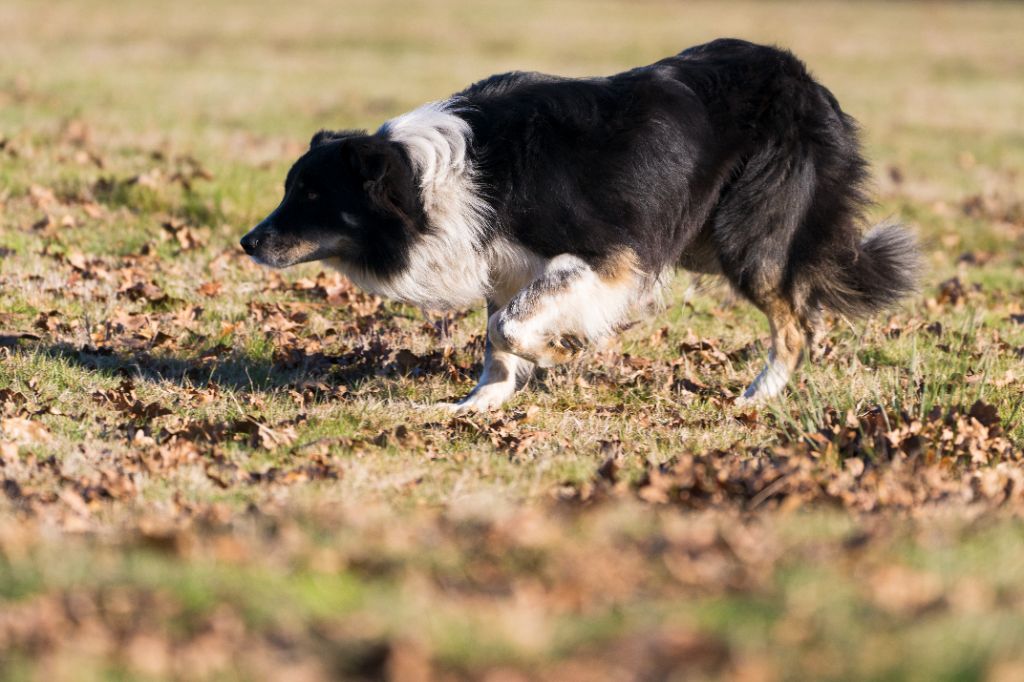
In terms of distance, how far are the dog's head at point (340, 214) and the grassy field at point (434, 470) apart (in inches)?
32.6

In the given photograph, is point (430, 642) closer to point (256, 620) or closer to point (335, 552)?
point (256, 620)

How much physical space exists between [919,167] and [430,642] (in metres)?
14.3

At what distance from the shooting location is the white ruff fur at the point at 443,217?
639cm

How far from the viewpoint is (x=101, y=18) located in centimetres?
3088

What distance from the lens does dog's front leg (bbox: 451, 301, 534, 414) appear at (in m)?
6.86

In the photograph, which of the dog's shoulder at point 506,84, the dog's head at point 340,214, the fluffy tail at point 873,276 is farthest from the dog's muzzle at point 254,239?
the fluffy tail at point 873,276

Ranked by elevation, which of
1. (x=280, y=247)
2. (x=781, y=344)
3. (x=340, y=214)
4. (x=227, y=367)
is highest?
(x=340, y=214)

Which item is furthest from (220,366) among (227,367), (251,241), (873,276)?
(873,276)

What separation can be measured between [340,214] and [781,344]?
2.83 m

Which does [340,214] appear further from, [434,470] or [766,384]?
[766,384]

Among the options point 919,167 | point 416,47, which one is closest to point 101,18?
point 416,47

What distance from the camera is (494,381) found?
6945mm

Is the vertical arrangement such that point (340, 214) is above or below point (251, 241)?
above

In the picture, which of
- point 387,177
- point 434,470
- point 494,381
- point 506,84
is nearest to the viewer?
point 434,470
